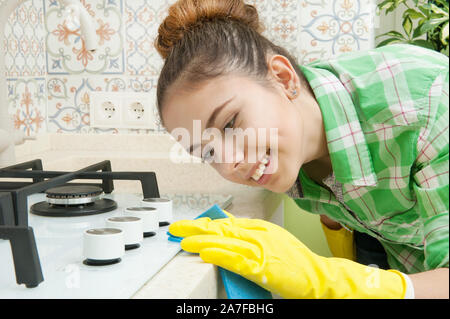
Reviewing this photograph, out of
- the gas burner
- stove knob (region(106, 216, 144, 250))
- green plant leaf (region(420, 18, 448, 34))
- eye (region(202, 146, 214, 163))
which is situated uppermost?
green plant leaf (region(420, 18, 448, 34))

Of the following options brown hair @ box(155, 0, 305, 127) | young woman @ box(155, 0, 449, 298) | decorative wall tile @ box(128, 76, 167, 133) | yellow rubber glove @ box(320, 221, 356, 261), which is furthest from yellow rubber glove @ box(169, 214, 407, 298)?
decorative wall tile @ box(128, 76, 167, 133)

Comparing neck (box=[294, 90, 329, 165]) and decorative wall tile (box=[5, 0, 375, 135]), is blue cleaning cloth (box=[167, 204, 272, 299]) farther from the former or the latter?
decorative wall tile (box=[5, 0, 375, 135])

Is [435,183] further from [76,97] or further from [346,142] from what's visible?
[76,97]

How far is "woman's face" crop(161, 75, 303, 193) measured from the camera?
0.63 metres

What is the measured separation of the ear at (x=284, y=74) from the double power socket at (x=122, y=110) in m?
0.58

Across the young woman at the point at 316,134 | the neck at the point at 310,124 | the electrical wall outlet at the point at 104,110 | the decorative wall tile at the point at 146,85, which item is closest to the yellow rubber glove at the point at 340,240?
the young woman at the point at 316,134

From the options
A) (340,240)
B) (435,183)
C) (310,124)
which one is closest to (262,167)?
(310,124)

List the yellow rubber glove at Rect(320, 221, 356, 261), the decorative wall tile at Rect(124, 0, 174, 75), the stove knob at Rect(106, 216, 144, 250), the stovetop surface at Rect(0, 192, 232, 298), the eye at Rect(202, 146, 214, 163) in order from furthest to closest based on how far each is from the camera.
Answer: the decorative wall tile at Rect(124, 0, 174, 75) → the yellow rubber glove at Rect(320, 221, 356, 261) → the eye at Rect(202, 146, 214, 163) → the stove knob at Rect(106, 216, 144, 250) → the stovetop surface at Rect(0, 192, 232, 298)

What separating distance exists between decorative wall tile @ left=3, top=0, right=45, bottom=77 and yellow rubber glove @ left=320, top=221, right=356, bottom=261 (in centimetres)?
80

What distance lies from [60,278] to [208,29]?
417 mm

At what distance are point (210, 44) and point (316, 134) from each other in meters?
0.21

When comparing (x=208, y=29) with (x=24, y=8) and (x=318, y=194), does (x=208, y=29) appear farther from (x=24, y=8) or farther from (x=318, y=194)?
(x=24, y=8)

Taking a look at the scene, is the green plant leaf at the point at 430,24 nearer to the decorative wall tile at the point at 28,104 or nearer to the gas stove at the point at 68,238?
the gas stove at the point at 68,238

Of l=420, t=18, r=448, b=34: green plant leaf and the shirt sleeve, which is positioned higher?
l=420, t=18, r=448, b=34: green plant leaf
